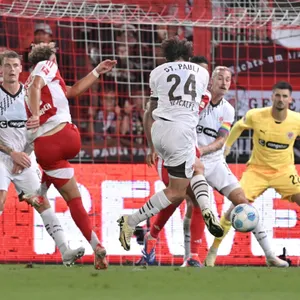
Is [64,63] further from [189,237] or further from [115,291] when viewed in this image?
[115,291]

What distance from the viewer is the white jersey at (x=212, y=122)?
11148 mm

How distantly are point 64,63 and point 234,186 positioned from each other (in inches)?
197

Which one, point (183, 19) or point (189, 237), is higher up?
point (183, 19)

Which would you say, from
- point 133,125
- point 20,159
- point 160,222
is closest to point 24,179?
point 20,159

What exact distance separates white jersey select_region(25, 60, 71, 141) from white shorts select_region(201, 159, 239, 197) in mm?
2068

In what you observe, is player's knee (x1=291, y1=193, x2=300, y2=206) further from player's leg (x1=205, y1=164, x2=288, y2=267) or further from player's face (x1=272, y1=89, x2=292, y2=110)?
player's face (x1=272, y1=89, x2=292, y2=110)

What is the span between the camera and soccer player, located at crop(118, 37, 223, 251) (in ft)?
30.6

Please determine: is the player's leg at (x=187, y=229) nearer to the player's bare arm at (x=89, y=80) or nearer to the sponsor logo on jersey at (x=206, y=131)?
the sponsor logo on jersey at (x=206, y=131)

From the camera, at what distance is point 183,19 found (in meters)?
13.9

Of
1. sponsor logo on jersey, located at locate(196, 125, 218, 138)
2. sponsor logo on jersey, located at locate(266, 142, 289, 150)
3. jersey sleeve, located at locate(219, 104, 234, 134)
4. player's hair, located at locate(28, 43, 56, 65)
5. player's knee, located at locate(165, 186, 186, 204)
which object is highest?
player's hair, located at locate(28, 43, 56, 65)

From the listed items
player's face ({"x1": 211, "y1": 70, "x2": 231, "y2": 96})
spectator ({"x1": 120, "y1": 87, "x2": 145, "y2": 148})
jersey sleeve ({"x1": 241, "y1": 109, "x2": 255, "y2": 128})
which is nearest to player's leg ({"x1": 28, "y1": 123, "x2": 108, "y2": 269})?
player's face ({"x1": 211, "y1": 70, "x2": 231, "y2": 96})

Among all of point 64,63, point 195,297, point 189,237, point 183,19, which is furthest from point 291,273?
point 64,63

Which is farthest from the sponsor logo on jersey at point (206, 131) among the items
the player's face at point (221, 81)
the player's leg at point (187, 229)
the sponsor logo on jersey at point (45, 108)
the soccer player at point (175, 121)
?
the sponsor logo on jersey at point (45, 108)

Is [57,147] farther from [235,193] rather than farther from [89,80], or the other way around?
[235,193]
